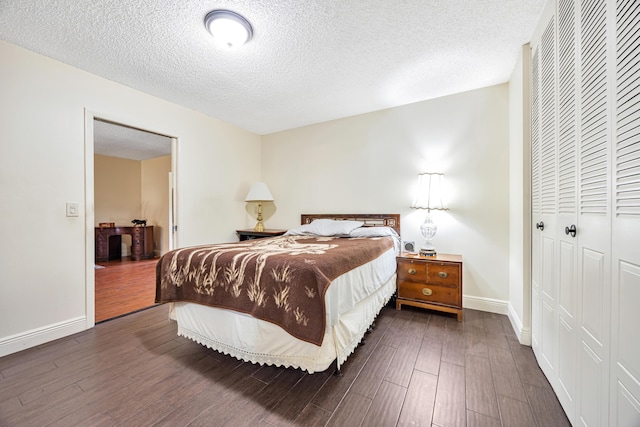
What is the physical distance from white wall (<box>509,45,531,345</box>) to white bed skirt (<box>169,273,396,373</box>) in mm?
1242

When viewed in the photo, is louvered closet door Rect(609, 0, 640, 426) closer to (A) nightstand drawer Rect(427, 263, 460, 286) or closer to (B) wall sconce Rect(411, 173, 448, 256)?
(A) nightstand drawer Rect(427, 263, 460, 286)

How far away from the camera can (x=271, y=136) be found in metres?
4.31

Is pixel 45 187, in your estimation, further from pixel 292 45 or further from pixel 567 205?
pixel 567 205

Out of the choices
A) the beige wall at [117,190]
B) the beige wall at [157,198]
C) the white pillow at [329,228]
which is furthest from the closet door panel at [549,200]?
the beige wall at [117,190]

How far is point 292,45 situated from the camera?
201cm

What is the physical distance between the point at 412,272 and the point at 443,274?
29 cm

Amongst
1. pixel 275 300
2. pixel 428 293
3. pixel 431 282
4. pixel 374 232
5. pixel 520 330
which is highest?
pixel 374 232

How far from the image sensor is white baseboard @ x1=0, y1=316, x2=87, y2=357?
191 centimetres

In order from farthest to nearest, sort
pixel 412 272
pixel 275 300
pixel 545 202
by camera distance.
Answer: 1. pixel 412 272
2. pixel 545 202
3. pixel 275 300

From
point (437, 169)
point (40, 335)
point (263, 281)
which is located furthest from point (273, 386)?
point (437, 169)

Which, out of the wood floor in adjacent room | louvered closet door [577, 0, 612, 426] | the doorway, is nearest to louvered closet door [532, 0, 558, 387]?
the wood floor in adjacent room

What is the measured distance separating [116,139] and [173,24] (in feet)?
13.0

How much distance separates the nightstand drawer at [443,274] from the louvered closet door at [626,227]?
1.55 meters

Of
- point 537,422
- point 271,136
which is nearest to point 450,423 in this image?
point 537,422
